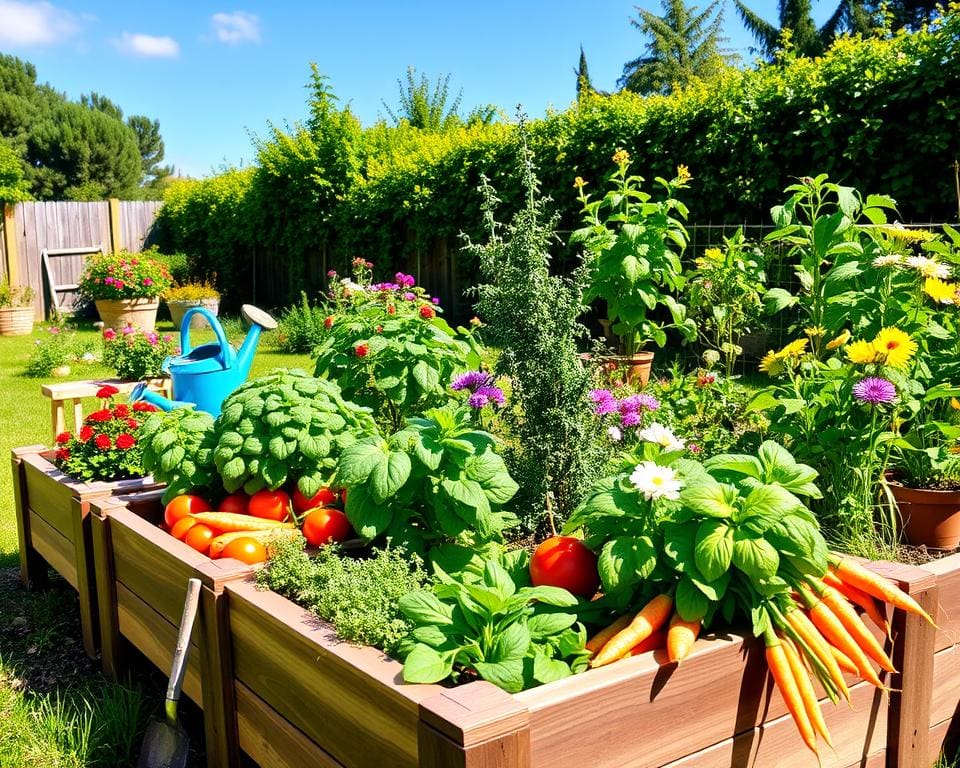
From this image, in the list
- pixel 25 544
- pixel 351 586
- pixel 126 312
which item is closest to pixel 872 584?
pixel 351 586

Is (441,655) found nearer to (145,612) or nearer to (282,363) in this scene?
(145,612)

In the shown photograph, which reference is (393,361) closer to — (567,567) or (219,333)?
(219,333)

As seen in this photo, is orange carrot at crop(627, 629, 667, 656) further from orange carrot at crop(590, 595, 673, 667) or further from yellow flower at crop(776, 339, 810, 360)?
yellow flower at crop(776, 339, 810, 360)

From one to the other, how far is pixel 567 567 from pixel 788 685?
477mm

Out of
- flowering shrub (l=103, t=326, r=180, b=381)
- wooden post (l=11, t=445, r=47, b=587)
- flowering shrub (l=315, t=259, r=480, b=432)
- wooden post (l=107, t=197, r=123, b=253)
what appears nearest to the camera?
flowering shrub (l=315, t=259, r=480, b=432)

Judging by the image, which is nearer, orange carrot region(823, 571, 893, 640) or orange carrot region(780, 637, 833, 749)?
orange carrot region(780, 637, 833, 749)

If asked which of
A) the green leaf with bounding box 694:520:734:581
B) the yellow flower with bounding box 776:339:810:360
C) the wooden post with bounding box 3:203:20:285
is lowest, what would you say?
the green leaf with bounding box 694:520:734:581

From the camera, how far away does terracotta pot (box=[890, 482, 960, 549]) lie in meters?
2.36

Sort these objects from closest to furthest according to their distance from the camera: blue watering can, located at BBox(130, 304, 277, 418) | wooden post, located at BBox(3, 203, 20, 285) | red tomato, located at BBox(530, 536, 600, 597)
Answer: red tomato, located at BBox(530, 536, 600, 597) < blue watering can, located at BBox(130, 304, 277, 418) < wooden post, located at BBox(3, 203, 20, 285)

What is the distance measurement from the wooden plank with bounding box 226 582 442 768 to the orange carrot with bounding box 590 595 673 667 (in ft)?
1.04

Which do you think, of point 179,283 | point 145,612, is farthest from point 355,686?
point 179,283

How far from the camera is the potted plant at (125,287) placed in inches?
467

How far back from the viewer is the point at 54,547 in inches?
121

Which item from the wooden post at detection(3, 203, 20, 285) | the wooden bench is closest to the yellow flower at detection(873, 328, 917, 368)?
the wooden bench
